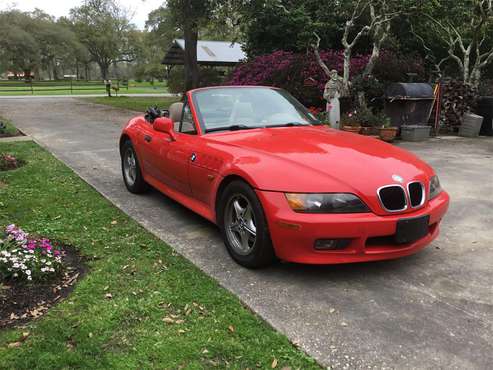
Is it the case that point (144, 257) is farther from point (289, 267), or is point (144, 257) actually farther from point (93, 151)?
point (93, 151)

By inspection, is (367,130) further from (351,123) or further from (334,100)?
(334,100)

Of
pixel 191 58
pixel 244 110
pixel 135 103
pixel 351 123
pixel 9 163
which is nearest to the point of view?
pixel 244 110

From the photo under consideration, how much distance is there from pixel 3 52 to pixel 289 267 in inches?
2743

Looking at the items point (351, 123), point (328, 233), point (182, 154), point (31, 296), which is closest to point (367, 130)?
point (351, 123)

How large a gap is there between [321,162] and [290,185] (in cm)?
39

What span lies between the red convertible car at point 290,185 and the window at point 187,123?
12 mm

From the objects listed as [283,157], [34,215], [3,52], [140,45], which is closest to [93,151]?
[34,215]

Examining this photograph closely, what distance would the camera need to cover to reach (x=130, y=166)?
20.3 ft

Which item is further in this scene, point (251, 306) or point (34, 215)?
point (34, 215)

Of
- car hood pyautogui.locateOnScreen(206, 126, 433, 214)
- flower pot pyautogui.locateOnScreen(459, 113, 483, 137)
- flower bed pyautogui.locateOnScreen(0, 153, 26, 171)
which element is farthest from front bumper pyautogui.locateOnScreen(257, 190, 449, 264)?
flower pot pyautogui.locateOnScreen(459, 113, 483, 137)

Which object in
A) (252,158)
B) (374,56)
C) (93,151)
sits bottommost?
(93,151)

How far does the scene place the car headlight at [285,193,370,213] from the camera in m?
3.29

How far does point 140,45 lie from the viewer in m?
77.6

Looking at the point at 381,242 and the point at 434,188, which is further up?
the point at 434,188
